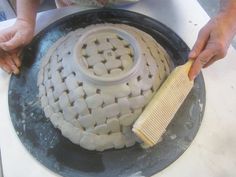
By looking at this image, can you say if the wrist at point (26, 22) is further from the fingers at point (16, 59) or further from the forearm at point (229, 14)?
the forearm at point (229, 14)

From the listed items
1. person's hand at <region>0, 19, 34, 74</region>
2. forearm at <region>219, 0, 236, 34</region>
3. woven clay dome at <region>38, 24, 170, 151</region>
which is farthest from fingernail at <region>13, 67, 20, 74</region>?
forearm at <region>219, 0, 236, 34</region>

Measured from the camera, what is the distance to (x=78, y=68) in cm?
67

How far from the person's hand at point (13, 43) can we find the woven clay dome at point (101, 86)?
0.13 meters

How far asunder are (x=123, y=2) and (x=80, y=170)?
1.66 feet

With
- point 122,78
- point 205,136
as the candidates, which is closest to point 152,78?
point 122,78

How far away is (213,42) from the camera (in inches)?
30.6

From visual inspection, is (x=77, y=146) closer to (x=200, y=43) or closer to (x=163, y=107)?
(x=163, y=107)

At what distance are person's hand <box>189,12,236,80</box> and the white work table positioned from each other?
0.32ft

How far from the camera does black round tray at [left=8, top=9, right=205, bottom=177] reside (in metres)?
0.70

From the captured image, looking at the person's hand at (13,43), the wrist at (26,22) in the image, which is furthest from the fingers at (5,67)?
the wrist at (26,22)

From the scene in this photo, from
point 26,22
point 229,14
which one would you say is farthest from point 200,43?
point 26,22

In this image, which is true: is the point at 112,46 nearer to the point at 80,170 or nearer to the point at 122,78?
the point at 122,78

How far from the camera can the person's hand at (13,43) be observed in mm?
824

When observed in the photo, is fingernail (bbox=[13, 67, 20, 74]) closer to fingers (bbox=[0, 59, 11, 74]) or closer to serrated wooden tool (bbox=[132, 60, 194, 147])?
fingers (bbox=[0, 59, 11, 74])
